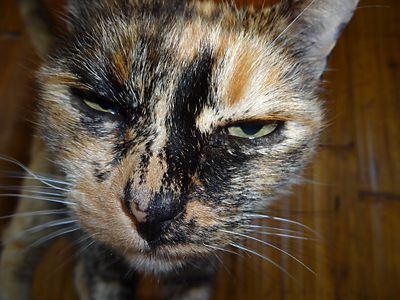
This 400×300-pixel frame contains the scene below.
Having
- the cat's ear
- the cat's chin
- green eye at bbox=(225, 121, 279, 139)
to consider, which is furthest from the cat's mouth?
the cat's ear

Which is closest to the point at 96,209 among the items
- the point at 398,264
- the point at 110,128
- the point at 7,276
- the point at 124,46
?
the point at 110,128

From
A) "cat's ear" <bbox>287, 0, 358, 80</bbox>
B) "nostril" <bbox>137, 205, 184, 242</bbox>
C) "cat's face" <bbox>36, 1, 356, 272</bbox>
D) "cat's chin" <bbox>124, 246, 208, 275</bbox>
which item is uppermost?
"cat's ear" <bbox>287, 0, 358, 80</bbox>

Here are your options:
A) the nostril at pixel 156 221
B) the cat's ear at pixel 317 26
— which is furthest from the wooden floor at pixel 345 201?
the nostril at pixel 156 221

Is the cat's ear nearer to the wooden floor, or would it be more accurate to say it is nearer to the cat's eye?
the wooden floor

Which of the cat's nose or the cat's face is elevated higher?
the cat's face

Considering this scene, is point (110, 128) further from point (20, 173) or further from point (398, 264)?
point (398, 264)

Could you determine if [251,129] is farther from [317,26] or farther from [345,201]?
[345,201]

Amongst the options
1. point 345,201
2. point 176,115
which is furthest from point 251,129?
point 345,201

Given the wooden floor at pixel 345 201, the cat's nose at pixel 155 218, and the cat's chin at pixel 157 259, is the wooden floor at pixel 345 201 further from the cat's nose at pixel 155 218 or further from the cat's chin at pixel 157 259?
the cat's nose at pixel 155 218

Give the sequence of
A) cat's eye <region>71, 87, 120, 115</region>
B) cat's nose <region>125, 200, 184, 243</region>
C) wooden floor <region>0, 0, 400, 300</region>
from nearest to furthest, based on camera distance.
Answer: cat's nose <region>125, 200, 184, 243</region> → cat's eye <region>71, 87, 120, 115</region> → wooden floor <region>0, 0, 400, 300</region>
